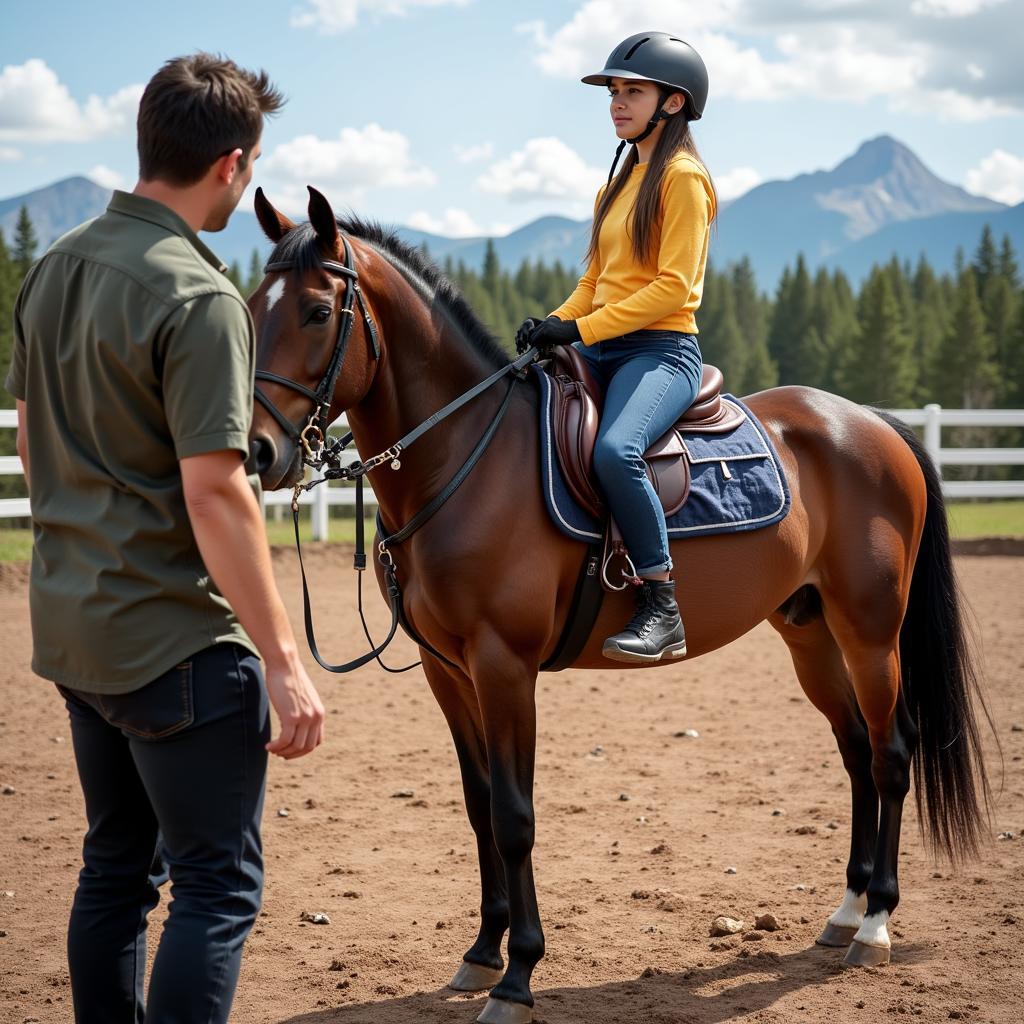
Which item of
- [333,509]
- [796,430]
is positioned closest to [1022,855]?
[796,430]

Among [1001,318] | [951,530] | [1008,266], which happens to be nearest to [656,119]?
[951,530]

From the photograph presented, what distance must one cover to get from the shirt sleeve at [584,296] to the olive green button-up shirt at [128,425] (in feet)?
7.30

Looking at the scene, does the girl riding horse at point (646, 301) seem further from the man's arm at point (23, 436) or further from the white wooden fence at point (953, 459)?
the white wooden fence at point (953, 459)

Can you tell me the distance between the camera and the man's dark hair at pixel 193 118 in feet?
6.73

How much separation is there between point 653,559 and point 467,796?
1120mm

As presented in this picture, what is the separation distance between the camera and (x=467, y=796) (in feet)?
13.1

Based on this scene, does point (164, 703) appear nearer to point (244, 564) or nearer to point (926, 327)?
point (244, 564)

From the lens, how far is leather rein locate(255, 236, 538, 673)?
3.10m

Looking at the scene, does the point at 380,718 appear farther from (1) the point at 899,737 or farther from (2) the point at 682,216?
(2) the point at 682,216

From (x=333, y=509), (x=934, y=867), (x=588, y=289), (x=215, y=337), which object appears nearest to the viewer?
(x=215, y=337)

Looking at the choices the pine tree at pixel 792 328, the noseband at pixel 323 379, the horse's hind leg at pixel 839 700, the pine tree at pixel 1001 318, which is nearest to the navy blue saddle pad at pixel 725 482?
the horse's hind leg at pixel 839 700

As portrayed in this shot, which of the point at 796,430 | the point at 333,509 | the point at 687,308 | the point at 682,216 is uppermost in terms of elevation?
the point at 682,216

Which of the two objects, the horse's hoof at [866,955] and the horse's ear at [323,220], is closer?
the horse's ear at [323,220]

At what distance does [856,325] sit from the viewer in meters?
65.6
